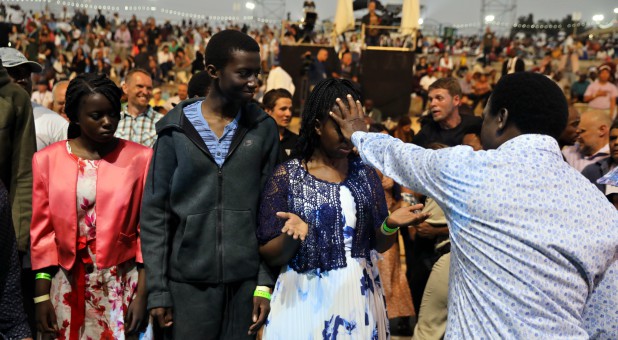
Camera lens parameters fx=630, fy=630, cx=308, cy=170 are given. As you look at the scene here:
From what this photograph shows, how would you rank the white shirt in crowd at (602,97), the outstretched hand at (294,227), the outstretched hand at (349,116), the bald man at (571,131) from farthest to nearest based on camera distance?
the white shirt in crowd at (602,97) → the bald man at (571,131) → the outstretched hand at (349,116) → the outstretched hand at (294,227)

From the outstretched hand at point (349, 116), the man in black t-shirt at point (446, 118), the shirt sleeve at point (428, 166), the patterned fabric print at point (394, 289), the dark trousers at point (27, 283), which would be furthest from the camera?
the man in black t-shirt at point (446, 118)

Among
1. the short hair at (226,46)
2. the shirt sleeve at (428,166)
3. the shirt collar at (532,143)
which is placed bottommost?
the shirt sleeve at (428,166)

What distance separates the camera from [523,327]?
1980 mm

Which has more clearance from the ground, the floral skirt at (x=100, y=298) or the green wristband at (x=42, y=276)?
the green wristband at (x=42, y=276)

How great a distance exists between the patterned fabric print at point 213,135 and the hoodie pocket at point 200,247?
264 mm

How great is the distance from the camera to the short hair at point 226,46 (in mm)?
2922

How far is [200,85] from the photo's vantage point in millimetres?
4832

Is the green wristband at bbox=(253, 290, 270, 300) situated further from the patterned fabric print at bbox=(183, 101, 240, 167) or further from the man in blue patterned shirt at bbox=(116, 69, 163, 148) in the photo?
the man in blue patterned shirt at bbox=(116, 69, 163, 148)

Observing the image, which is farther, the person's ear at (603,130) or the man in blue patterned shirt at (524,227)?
the person's ear at (603,130)

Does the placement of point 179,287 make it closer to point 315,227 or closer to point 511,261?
point 315,227

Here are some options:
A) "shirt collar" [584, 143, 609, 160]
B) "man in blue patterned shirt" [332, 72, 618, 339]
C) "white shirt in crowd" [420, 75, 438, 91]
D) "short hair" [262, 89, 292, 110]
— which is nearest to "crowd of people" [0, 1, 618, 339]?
"man in blue patterned shirt" [332, 72, 618, 339]

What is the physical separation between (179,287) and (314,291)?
2.02 feet

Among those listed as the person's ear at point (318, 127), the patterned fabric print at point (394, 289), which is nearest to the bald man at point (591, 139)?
the patterned fabric print at point (394, 289)

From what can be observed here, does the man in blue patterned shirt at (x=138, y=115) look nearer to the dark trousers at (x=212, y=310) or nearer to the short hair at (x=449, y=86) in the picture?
the dark trousers at (x=212, y=310)
